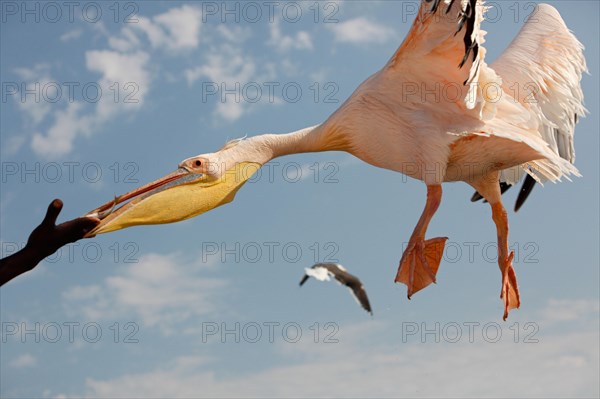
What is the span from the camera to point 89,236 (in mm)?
6969

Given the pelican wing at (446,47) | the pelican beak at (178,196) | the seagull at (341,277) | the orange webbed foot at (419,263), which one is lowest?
the seagull at (341,277)

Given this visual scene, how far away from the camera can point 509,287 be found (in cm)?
786

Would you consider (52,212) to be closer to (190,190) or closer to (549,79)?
(190,190)

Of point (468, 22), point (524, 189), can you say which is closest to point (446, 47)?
point (468, 22)

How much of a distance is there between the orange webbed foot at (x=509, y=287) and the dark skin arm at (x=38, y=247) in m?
4.06

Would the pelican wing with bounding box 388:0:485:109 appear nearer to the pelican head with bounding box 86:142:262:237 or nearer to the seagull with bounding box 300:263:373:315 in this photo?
the pelican head with bounding box 86:142:262:237

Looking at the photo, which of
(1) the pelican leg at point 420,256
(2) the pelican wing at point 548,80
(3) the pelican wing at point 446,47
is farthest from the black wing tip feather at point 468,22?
(2) the pelican wing at point 548,80

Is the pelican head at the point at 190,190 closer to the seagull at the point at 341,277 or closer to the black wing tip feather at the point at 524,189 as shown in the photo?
the seagull at the point at 341,277

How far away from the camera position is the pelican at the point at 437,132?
6777 mm

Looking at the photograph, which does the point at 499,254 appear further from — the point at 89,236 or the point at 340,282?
the point at 89,236

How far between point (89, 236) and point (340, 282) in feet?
8.60

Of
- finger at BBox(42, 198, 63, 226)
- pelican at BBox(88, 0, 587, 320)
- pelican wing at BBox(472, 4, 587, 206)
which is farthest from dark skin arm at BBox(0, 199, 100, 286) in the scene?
pelican wing at BBox(472, 4, 587, 206)

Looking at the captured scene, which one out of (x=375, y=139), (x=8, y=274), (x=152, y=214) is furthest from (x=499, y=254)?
(x=8, y=274)

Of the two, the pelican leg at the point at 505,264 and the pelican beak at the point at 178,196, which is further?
the pelican leg at the point at 505,264
